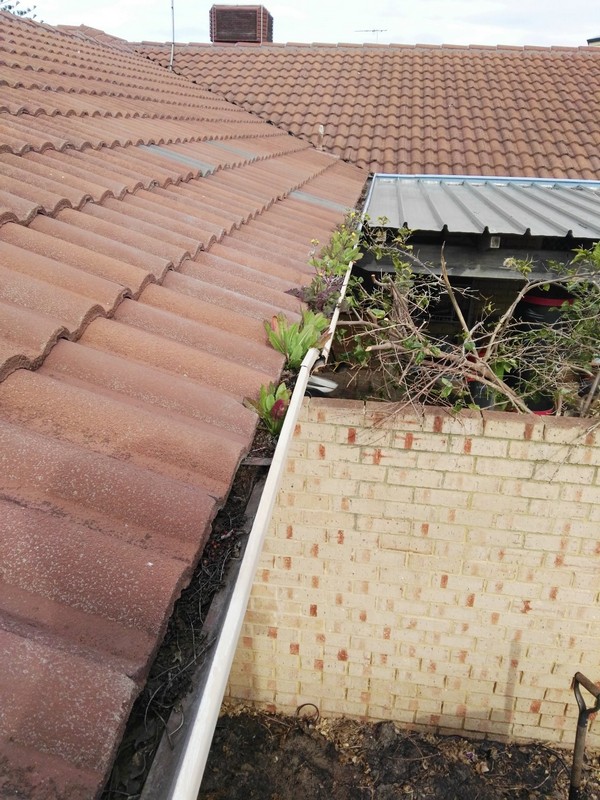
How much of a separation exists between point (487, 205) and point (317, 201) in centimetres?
189

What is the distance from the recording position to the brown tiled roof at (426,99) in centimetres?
773

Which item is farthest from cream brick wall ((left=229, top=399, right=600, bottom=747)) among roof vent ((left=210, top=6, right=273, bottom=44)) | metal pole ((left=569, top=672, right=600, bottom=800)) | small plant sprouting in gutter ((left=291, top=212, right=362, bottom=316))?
roof vent ((left=210, top=6, right=273, bottom=44))

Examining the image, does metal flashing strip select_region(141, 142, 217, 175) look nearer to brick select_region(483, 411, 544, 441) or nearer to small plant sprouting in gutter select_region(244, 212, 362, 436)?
small plant sprouting in gutter select_region(244, 212, 362, 436)

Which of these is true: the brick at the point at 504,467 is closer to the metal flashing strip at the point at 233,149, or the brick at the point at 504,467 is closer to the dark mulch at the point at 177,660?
the dark mulch at the point at 177,660

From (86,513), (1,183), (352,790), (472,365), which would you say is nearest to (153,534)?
(86,513)

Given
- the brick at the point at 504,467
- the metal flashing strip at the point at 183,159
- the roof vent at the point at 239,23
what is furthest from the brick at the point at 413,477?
the roof vent at the point at 239,23

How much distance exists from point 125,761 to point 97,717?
0.35 feet

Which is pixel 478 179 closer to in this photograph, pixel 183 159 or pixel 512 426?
pixel 183 159

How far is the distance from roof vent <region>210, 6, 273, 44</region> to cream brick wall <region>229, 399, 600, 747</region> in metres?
13.2

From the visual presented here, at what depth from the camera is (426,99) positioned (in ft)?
30.2

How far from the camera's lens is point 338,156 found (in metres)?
7.79

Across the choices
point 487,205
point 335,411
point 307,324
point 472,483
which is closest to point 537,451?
point 472,483

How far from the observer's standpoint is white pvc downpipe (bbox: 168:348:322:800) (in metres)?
0.79

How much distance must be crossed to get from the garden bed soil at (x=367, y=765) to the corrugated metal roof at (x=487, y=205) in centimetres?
349
